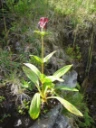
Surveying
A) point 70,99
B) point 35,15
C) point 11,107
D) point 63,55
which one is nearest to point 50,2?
point 35,15

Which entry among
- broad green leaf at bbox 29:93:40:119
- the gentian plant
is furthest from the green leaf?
broad green leaf at bbox 29:93:40:119

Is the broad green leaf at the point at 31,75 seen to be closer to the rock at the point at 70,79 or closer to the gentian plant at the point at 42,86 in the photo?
the gentian plant at the point at 42,86

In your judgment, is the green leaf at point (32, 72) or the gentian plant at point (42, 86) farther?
the green leaf at point (32, 72)

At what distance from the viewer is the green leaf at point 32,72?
2.78 meters

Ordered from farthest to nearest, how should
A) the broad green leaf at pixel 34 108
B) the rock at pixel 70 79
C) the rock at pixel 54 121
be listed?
1. the rock at pixel 70 79
2. the rock at pixel 54 121
3. the broad green leaf at pixel 34 108

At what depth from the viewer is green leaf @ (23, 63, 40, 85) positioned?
278cm

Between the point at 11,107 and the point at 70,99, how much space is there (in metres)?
0.71

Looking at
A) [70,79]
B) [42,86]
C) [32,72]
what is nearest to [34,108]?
[42,86]

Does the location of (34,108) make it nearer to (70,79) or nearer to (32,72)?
(32,72)

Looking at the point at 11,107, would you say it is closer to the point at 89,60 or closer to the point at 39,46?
the point at 39,46

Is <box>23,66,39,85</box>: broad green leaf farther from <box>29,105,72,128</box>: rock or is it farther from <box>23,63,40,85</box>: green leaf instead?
<box>29,105,72,128</box>: rock

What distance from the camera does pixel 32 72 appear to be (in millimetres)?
2840

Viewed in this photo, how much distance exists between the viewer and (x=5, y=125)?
270 centimetres

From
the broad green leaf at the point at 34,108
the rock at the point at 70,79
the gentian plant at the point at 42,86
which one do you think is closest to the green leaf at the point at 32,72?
the gentian plant at the point at 42,86
